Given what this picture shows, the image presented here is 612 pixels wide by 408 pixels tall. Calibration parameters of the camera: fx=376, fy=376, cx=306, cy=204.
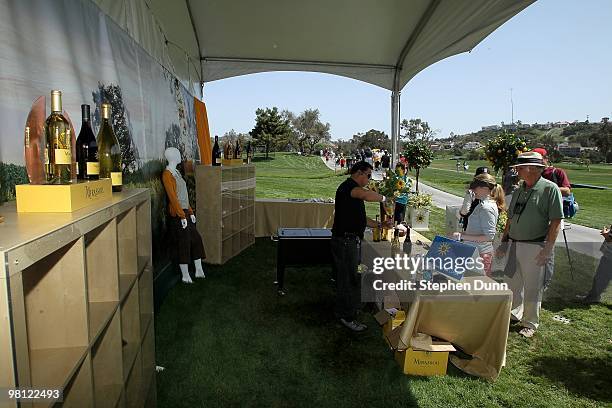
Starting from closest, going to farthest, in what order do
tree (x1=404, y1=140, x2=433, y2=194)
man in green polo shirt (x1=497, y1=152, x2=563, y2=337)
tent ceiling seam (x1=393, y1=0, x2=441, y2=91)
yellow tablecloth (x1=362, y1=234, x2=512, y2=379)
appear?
yellow tablecloth (x1=362, y1=234, x2=512, y2=379), man in green polo shirt (x1=497, y1=152, x2=563, y2=337), tent ceiling seam (x1=393, y1=0, x2=441, y2=91), tree (x1=404, y1=140, x2=433, y2=194)

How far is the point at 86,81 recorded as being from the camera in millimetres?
2691

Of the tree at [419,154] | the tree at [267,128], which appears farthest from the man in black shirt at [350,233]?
the tree at [267,128]

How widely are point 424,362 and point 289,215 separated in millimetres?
5106

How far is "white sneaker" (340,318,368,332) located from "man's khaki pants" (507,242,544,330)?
173 centimetres

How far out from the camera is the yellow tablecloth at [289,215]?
793 cm

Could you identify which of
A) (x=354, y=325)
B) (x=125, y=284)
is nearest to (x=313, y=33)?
(x=354, y=325)

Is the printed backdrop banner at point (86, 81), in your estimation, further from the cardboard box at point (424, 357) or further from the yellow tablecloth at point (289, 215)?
the cardboard box at point (424, 357)

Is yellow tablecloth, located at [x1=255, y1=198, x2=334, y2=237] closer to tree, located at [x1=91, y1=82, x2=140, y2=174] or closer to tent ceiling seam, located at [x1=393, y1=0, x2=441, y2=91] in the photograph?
tent ceiling seam, located at [x1=393, y1=0, x2=441, y2=91]

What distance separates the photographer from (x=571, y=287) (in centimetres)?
574

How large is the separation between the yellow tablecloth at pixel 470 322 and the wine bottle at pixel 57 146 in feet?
8.66

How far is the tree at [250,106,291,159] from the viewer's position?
42.9 meters

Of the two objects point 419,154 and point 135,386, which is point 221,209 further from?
point 419,154

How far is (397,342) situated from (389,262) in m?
0.78

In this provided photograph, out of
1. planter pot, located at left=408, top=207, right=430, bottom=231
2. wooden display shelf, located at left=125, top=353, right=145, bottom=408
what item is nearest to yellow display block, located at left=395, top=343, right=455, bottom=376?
wooden display shelf, located at left=125, top=353, right=145, bottom=408
